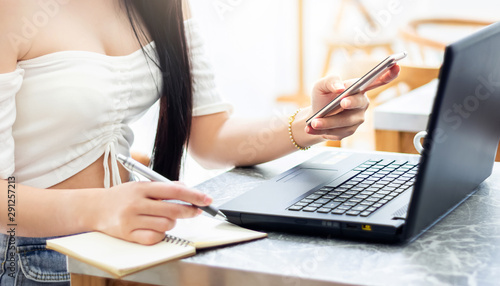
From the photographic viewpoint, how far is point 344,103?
35.8 inches

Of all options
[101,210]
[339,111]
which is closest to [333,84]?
[339,111]

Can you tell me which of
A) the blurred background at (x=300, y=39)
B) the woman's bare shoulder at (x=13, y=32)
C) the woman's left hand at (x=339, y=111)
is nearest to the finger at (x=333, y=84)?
the woman's left hand at (x=339, y=111)

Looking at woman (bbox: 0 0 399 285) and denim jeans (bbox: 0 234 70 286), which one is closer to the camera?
woman (bbox: 0 0 399 285)

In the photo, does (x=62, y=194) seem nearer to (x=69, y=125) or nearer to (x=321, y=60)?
(x=69, y=125)

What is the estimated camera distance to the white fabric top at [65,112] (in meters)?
0.97

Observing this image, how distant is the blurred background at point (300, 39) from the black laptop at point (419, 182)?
3028mm

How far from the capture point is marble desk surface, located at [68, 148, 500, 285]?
2.07 feet

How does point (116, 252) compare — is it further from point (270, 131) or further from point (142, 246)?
point (270, 131)

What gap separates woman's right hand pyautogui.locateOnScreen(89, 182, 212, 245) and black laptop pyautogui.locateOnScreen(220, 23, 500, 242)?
9cm

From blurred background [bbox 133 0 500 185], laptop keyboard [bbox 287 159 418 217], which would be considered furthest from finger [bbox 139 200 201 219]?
blurred background [bbox 133 0 500 185]

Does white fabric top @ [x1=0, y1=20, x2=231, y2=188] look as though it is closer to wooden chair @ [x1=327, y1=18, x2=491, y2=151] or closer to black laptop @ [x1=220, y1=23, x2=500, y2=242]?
black laptop @ [x1=220, y1=23, x2=500, y2=242]

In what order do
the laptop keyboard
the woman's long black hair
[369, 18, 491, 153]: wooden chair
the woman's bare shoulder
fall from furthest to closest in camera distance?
[369, 18, 491, 153]: wooden chair → the woman's long black hair → the woman's bare shoulder → the laptop keyboard

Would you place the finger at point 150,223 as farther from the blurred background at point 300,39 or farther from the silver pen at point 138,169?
the blurred background at point 300,39

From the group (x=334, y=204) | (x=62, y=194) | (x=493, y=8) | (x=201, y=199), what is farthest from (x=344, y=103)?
(x=493, y=8)
